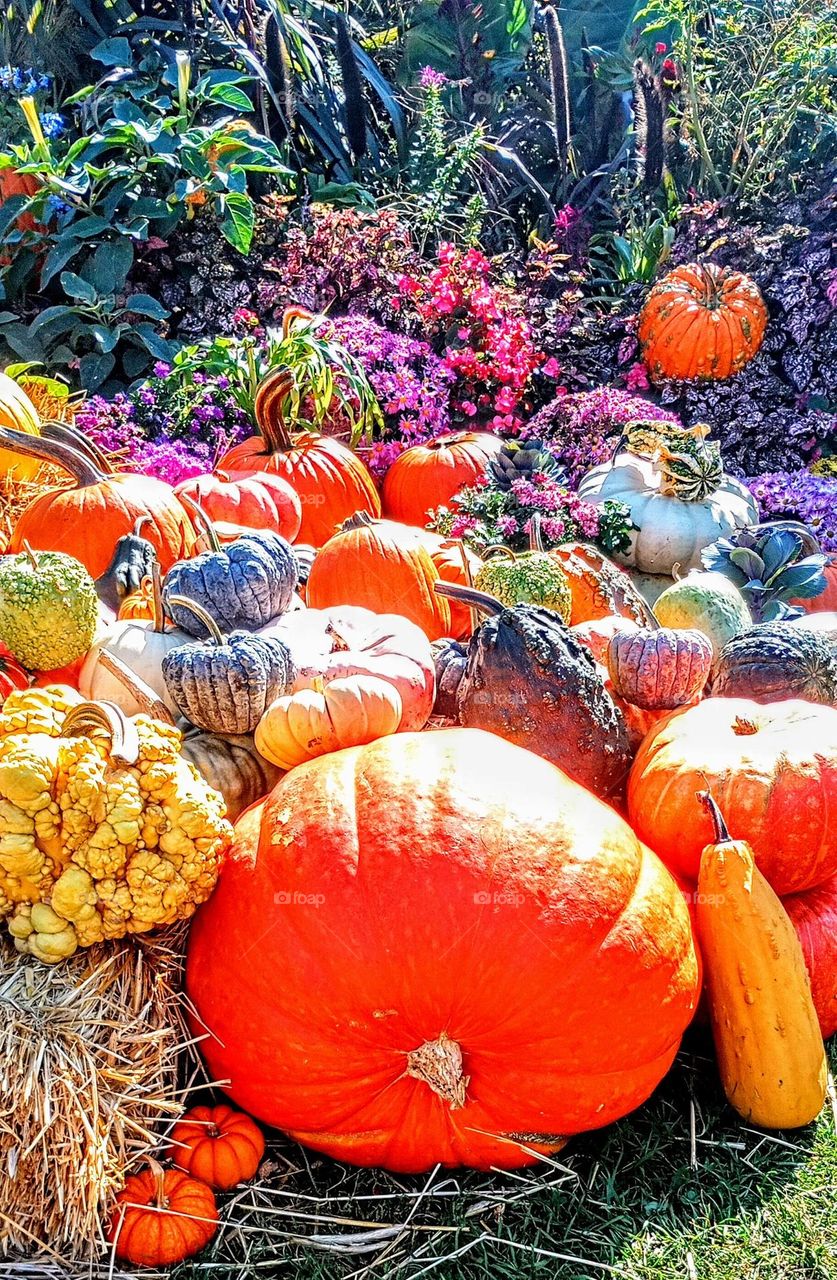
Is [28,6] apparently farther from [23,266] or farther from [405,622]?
[405,622]

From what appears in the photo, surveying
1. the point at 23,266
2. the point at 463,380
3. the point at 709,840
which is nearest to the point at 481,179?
the point at 463,380

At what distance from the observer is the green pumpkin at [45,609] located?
3006mm

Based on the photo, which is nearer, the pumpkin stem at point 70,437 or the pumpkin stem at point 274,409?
the pumpkin stem at point 70,437

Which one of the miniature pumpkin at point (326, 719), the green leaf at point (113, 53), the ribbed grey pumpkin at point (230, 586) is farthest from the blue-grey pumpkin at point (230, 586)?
the green leaf at point (113, 53)

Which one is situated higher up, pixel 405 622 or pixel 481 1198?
pixel 405 622

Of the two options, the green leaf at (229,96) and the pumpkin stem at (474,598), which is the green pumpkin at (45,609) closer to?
the pumpkin stem at (474,598)

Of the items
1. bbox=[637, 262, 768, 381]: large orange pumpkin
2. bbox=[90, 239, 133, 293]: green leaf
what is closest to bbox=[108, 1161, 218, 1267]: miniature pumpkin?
bbox=[90, 239, 133, 293]: green leaf

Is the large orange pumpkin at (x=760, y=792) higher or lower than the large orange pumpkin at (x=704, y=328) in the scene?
higher

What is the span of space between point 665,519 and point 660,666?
165 centimetres

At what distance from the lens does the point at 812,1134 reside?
2.53m

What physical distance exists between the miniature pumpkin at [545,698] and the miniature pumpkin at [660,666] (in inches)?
4.6

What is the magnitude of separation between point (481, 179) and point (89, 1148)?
800cm

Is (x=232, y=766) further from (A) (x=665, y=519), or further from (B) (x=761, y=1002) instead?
(A) (x=665, y=519)

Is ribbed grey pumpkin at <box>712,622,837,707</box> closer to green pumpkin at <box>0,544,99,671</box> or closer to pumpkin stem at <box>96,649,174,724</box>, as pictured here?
pumpkin stem at <box>96,649,174,724</box>
